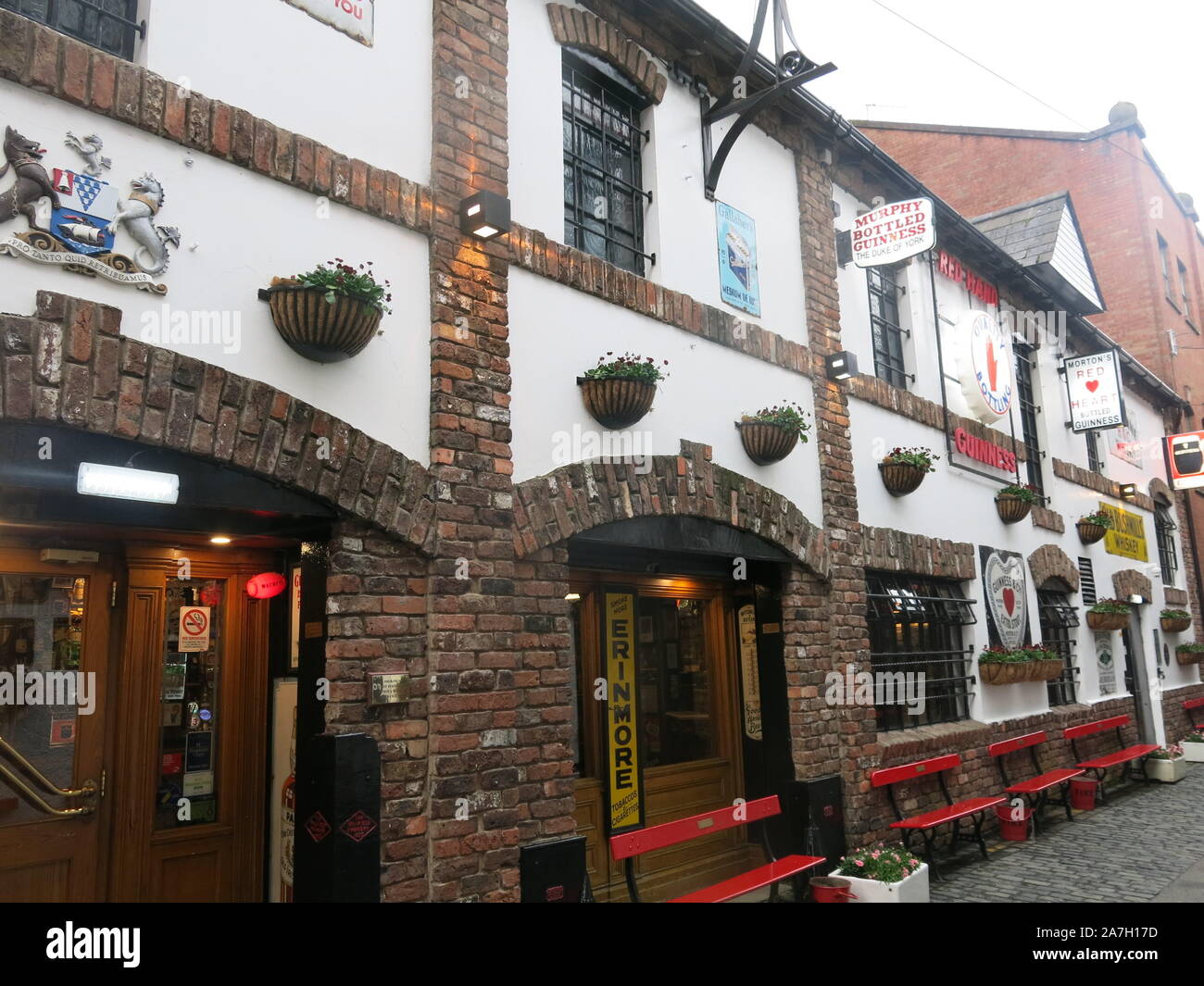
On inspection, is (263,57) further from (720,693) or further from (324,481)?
(720,693)

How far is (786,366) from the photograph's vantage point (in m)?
7.45

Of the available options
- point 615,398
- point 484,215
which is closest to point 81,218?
point 484,215

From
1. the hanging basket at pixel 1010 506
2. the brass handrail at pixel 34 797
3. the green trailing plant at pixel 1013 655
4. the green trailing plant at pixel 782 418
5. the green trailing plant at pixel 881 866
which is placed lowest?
the green trailing plant at pixel 881 866

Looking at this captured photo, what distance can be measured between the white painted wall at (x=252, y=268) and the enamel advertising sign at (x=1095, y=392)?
1132 centimetres

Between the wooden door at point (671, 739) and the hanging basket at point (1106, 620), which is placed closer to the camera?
the wooden door at point (671, 739)

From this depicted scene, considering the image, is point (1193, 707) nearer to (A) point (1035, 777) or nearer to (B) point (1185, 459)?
(B) point (1185, 459)

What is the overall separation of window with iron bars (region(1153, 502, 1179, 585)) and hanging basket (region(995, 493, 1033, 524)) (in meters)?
7.55

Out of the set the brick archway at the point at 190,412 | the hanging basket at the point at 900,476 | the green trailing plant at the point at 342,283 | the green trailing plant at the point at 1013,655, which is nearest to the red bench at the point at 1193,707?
the green trailing plant at the point at 1013,655

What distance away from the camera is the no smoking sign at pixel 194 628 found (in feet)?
15.8

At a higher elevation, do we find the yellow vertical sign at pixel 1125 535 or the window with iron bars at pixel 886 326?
the window with iron bars at pixel 886 326

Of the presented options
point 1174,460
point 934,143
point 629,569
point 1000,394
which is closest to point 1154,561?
point 1174,460

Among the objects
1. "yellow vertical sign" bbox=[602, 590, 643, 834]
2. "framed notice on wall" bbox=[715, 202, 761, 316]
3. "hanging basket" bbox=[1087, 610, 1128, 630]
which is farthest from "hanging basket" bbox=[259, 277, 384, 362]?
"hanging basket" bbox=[1087, 610, 1128, 630]

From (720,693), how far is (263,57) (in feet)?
18.2

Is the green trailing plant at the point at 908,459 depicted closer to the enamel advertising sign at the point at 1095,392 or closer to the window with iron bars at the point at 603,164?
the window with iron bars at the point at 603,164
